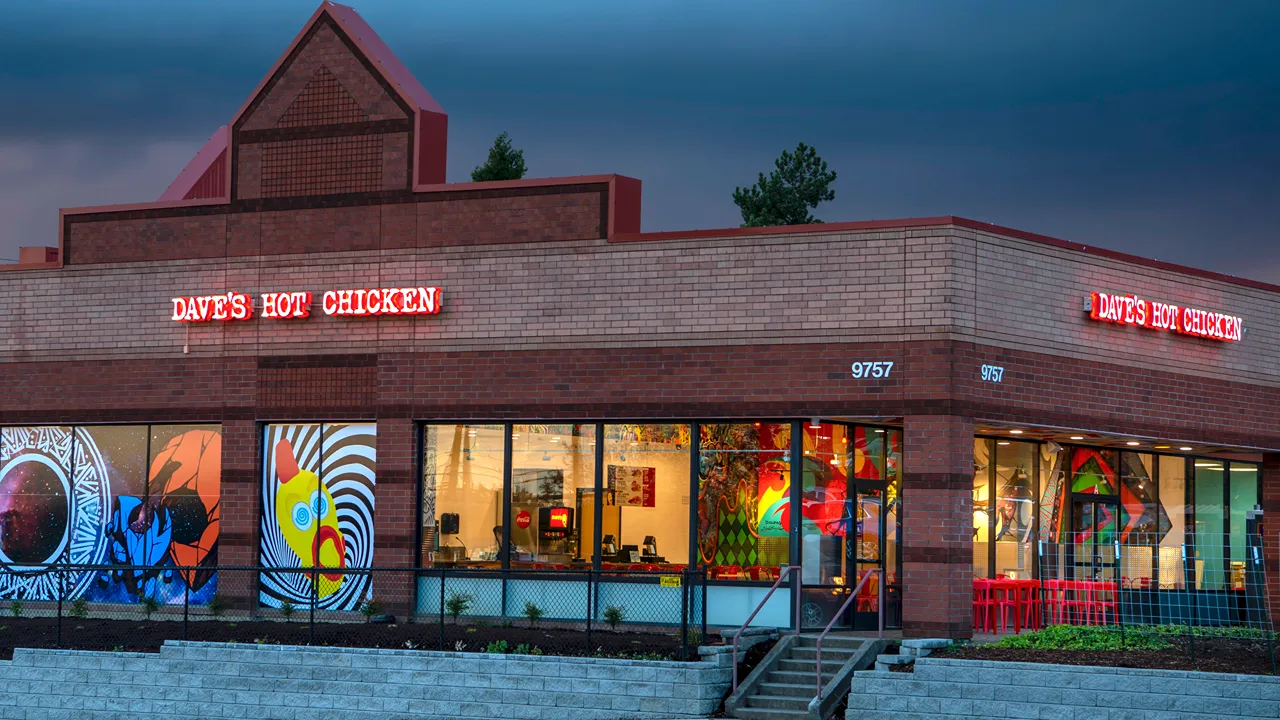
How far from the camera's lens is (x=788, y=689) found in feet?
71.6

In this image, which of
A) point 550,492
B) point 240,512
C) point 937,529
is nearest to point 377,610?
point 240,512

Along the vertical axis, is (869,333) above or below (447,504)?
above

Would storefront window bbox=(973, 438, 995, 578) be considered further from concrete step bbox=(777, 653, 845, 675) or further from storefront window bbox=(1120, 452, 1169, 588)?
concrete step bbox=(777, 653, 845, 675)

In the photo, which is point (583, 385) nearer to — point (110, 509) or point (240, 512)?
point (240, 512)

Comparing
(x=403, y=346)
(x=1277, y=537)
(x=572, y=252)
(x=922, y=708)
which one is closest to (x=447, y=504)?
(x=403, y=346)

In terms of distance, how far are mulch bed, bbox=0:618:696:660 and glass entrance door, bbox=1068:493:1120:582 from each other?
309 inches

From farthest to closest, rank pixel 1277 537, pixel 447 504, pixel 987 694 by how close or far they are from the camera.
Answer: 1. pixel 1277 537
2. pixel 447 504
3. pixel 987 694

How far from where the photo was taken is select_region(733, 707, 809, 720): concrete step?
21031mm

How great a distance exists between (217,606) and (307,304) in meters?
5.23

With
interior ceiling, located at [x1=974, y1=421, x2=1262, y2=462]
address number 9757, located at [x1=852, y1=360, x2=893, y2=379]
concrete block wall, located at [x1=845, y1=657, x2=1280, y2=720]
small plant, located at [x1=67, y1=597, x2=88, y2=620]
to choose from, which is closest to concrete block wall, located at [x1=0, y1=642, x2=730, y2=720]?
concrete block wall, located at [x1=845, y1=657, x2=1280, y2=720]

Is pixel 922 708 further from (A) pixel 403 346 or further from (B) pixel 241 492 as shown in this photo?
(B) pixel 241 492

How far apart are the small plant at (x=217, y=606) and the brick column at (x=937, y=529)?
1149 centimetres

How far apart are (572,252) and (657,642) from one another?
6.45 m

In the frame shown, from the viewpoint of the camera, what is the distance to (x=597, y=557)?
83.7ft
